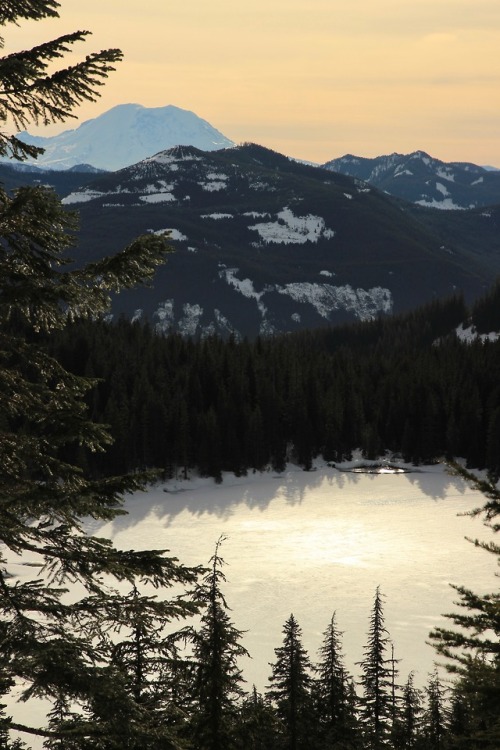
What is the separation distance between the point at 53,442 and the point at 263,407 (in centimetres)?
10048

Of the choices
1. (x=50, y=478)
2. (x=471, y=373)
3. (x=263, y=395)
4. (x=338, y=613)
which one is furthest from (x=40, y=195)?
(x=471, y=373)

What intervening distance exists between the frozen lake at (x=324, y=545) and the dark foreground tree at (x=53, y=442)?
28118 millimetres

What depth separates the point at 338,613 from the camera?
171ft

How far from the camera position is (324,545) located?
232 ft

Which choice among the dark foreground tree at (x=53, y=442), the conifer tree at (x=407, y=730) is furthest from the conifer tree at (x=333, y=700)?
the dark foreground tree at (x=53, y=442)

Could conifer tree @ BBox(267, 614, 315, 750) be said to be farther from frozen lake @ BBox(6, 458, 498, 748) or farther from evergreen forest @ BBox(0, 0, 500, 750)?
frozen lake @ BBox(6, 458, 498, 748)

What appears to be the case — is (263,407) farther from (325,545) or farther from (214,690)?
(214,690)

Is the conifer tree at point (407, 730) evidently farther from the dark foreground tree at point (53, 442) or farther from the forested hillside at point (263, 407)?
the forested hillside at point (263, 407)

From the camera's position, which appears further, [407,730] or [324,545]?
→ [324,545]

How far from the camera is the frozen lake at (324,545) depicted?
49.7 meters

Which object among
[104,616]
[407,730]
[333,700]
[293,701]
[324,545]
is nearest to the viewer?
[104,616]

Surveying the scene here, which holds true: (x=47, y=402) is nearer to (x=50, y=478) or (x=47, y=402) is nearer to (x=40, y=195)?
(x=50, y=478)

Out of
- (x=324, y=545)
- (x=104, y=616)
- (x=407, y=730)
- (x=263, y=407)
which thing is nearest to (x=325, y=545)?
(x=324, y=545)

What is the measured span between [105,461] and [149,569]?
93946 mm
